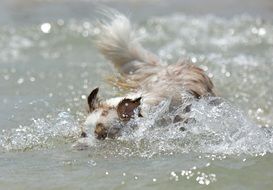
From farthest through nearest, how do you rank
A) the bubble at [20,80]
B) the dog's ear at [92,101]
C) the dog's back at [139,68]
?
the bubble at [20,80], the dog's back at [139,68], the dog's ear at [92,101]

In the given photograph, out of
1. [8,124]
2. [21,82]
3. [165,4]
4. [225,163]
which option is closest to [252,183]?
[225,163]

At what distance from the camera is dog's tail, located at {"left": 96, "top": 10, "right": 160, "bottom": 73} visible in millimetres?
7832

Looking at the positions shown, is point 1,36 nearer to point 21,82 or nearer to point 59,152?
point 21,82

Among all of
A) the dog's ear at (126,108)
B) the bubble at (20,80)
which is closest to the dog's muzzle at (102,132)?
the dog's ear at (126,108)

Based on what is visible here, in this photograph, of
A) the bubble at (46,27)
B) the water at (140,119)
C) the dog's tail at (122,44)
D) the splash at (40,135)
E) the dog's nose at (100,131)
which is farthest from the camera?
the bubble at (46,27)

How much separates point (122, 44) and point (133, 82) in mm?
641

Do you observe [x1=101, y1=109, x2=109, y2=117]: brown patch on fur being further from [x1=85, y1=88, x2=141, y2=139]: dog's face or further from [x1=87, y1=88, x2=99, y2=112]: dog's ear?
[x1=87, y1=88, x2=99, y2=112]: dog's ear

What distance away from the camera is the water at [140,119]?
535 cm

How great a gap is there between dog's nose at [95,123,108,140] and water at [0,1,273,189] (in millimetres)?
64

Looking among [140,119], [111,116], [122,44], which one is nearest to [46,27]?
[122,44]

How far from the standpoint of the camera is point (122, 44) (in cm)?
789

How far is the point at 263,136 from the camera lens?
6.12 m

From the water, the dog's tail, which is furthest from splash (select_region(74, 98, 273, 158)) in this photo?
the dog's tail

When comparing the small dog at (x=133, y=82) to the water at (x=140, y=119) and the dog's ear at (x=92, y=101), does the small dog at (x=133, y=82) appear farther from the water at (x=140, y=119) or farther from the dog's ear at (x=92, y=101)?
the water at (x=140, y=119)
